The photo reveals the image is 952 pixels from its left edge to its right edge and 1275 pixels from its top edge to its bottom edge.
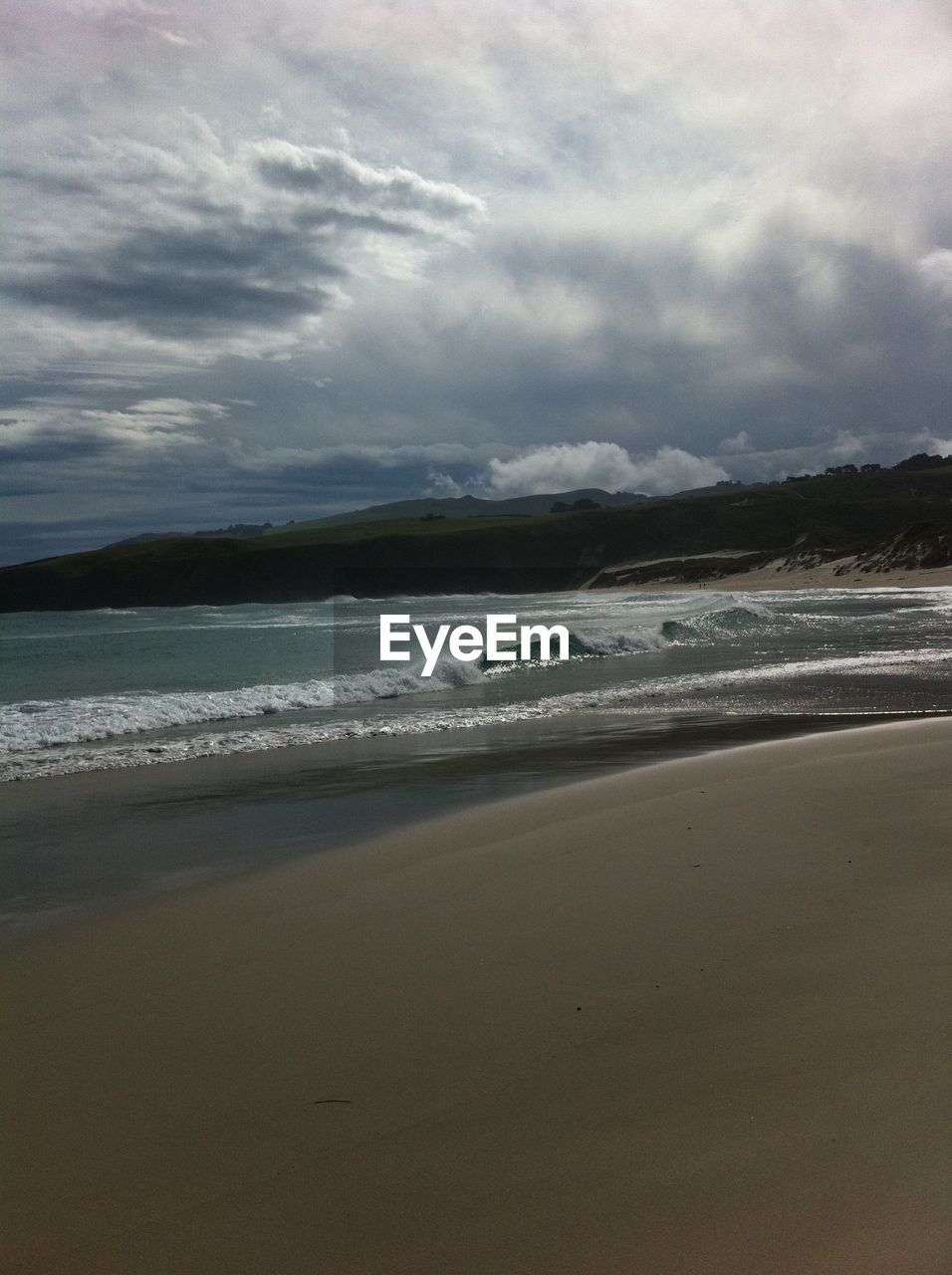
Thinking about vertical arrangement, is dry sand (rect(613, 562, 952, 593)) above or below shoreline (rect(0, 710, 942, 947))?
above

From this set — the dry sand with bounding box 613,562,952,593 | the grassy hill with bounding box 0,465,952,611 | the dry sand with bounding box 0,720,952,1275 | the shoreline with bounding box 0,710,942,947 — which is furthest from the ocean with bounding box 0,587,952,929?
the grassy hill with bounding box 0,465,952,611

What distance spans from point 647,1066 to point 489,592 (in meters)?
109

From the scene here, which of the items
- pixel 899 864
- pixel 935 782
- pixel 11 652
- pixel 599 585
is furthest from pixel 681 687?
pixel 599 585

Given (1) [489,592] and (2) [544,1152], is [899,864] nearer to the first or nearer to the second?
(2) [544,1152]

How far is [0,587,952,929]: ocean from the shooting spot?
6.71 metres

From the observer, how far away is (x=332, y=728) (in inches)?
503

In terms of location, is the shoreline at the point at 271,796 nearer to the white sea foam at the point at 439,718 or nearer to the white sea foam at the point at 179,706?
the white sea foam at the point at 439,718

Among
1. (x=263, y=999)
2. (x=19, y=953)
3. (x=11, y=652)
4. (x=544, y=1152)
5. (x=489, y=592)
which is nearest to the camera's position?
(x=544, y=1152)

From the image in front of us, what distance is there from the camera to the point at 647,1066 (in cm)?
299

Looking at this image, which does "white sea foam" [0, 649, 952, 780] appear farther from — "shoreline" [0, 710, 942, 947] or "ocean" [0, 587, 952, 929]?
"shoreline" [0, 710, 942, 947]

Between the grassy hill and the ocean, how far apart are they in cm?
8565

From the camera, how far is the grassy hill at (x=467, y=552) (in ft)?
367

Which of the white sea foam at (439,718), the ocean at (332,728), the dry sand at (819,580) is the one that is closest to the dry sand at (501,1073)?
the ocean at (332,728)

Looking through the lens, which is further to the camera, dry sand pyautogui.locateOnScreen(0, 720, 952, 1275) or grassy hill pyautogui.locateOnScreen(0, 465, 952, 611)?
grassy hill pyautogui.locateOnScreen(0, 465, 952, 611)
